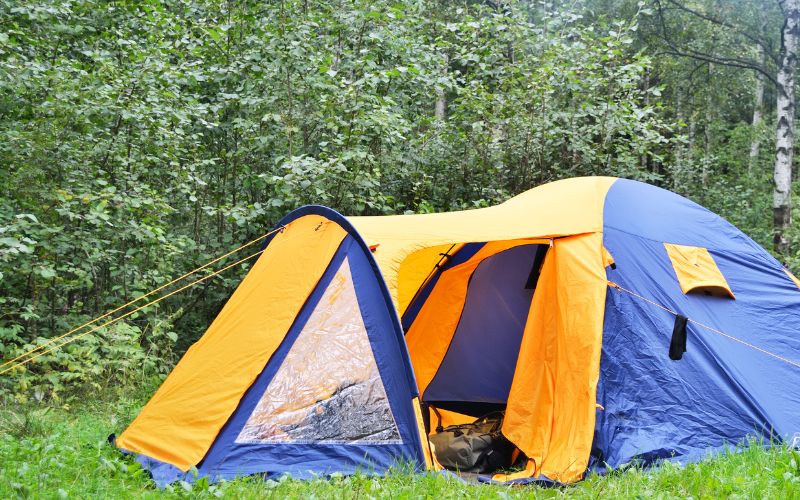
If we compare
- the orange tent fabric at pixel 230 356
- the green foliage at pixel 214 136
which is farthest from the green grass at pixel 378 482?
the green foliage at pixel 214 136

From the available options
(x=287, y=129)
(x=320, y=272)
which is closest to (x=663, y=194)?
(x=320, y=272)

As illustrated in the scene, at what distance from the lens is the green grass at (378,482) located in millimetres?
3348

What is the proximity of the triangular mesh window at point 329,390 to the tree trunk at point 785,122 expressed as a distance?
8.65 m

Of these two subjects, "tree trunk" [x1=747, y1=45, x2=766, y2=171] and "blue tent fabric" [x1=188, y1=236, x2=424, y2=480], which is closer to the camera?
"blue tent fabric" [x1=188, y1=236, x2=424, y2=480]

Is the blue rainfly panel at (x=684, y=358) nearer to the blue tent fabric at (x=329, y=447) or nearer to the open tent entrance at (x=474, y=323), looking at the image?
the open tent entrance at (x=474, y=323)

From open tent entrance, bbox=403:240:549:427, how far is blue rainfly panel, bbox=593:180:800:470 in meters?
1.03

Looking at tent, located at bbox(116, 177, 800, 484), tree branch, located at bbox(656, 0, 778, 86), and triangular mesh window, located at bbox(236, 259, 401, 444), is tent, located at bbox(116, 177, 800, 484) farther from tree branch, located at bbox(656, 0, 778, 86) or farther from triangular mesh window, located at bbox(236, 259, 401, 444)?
tree branch, located at bbox(656, 0, 778, 86)

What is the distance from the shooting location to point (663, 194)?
5.16m

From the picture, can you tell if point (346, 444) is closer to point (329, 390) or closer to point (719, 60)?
point (329, 390)

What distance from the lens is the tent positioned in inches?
152

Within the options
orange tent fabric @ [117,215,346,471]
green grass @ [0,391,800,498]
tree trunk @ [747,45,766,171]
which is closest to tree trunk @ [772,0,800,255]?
green grass @ [0,391,800,498]

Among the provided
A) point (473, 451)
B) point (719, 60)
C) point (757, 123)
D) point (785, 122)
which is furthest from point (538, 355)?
point (757, 123)

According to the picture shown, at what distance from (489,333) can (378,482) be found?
83.5 inches

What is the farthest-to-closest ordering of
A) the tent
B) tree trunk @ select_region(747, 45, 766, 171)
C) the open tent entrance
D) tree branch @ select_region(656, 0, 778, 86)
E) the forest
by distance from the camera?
1. tree trunk @ select_region(747, 45, 766, 171)
2. tree branch @ select_region(656, 0, 778, 86)
3. the forest
4. the open tent entrance
5. the tent
